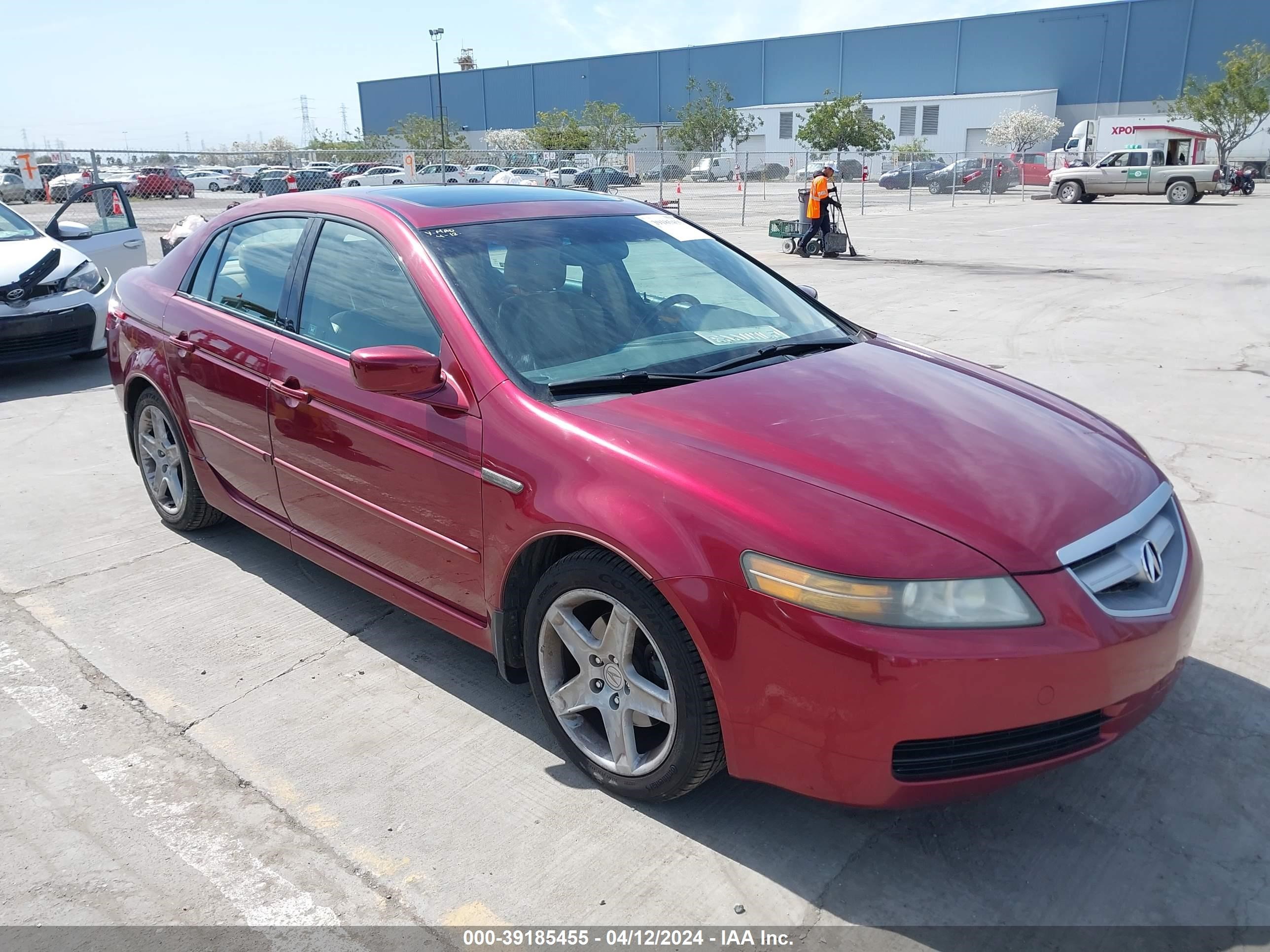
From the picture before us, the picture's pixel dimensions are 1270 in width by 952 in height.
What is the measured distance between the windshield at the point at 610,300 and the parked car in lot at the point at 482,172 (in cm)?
2788

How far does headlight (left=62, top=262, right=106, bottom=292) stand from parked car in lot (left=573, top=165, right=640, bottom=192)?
20.1m

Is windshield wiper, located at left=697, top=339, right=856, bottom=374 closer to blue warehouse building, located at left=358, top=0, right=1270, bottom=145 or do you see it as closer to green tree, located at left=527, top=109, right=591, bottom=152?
green tree, located at left=527, top=109, right=591, bottom=152

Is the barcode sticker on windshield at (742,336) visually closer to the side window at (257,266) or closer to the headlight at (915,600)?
the headlight at (915,600)

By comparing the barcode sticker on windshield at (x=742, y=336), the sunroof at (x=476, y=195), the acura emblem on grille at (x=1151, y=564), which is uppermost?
the sunroof at (x=476, y=195)

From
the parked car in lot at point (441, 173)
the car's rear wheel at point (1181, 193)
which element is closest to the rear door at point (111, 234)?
the parked car in lot at point (441, 173)

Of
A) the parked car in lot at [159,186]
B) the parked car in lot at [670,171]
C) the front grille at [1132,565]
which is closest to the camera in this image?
the front grille at [1132,565]

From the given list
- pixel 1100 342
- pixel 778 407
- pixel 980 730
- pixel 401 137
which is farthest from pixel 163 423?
pixel 401 137

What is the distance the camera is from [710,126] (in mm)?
68375

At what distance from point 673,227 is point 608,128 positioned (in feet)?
225

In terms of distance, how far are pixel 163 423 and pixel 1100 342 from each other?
786cm

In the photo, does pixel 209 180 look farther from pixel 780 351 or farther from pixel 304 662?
pixel 780 351

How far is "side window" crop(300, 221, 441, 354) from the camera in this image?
10.8 feet

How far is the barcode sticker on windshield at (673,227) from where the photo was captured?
402 cm

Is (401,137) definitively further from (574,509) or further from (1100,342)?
(574,509)
